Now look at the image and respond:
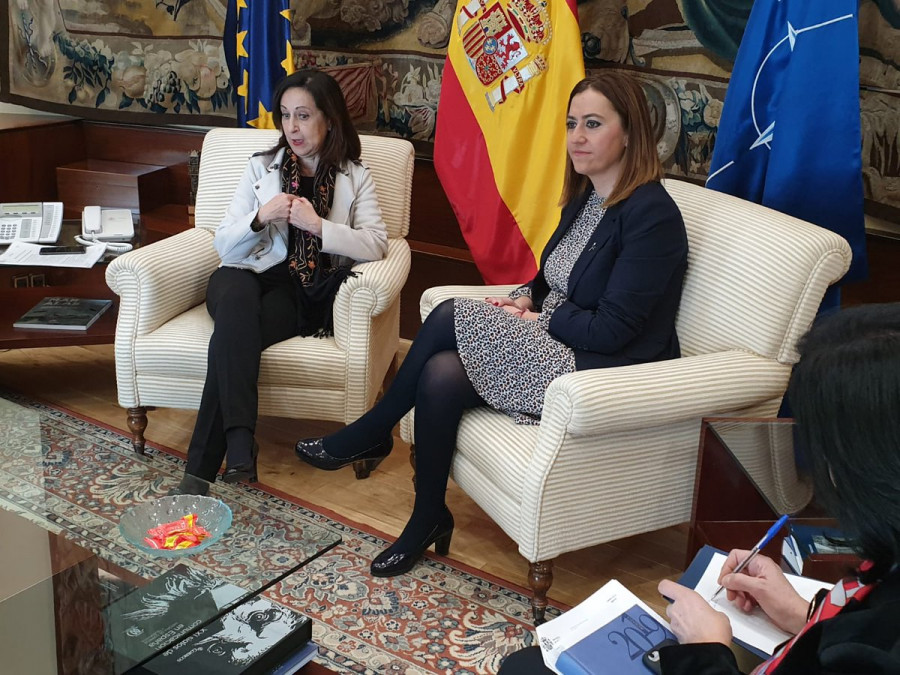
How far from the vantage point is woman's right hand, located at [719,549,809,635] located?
1.59 meters

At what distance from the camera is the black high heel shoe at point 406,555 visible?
268 cm

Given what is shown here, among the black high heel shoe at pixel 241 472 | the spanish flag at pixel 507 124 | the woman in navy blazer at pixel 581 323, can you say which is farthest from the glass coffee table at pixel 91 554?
the spanish flag at pixel 507 124

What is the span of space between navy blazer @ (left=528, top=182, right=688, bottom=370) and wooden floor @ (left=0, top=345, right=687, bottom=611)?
25.1 inches

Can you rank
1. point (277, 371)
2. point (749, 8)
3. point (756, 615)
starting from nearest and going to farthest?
point (756, 615)
point (277, 371)
point (749, 8)

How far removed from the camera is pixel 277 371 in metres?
3.11

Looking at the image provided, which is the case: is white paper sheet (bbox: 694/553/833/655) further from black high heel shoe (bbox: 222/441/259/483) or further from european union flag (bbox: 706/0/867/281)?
black high heel shoe (bbox: 222/441/259/483)

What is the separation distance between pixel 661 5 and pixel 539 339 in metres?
1.72

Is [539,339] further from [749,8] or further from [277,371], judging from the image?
[749,8]

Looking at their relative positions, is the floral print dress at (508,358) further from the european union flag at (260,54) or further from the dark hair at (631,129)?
the european union flag at (260,54)

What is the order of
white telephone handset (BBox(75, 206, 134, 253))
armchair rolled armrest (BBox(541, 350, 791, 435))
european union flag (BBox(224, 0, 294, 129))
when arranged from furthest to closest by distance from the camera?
european union flag (BBox(224, 0, 294, 129)) → white telephone handset (BBox(75, 206, 134, 253)) → armchair rolled armrest (BBox(541, 350, 791, 435))

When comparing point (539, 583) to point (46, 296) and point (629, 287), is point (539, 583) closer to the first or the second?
point (629, 287)

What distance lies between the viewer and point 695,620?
1496 mm

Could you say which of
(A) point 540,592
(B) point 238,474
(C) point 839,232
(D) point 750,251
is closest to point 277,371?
(B) point 238,474

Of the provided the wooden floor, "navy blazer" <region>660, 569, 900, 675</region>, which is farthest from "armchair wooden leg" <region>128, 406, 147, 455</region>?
"navy blazer" <region>660, 569, 900, 675</region>
